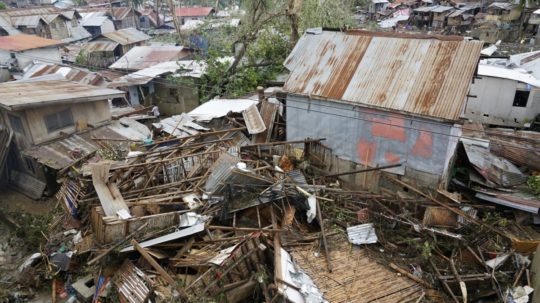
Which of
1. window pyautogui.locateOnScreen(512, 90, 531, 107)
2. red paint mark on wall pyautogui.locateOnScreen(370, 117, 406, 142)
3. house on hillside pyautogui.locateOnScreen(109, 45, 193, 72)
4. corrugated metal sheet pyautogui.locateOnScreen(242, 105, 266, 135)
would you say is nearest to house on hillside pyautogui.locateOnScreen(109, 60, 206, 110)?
house on hillside pyautogui.locateOnScreen(109, 45, 193, 72)

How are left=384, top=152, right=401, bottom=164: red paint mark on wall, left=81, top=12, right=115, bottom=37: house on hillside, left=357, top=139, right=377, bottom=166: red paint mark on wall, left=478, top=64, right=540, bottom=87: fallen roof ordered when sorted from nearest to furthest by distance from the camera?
1. left=384, top=152, right=401, bottom=164: red paint mark on wall
2. left=357, top=139, right=377, bottom=166: red paint mark on wall
3. left=478, top=64, right=540, bottom=87: fallen roof
4. left=81, top=12, right=115, bottom=37: house on hillside

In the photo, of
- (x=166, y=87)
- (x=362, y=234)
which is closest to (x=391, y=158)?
(x=362, y=234)

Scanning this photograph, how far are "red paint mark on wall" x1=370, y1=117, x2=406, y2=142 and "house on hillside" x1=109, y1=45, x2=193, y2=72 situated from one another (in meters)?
23.4

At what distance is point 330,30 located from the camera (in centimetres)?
1463

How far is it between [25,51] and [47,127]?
17472mm

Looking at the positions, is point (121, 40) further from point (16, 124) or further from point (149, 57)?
point (16, 124)

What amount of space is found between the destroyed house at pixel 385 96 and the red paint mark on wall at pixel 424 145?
0.03m

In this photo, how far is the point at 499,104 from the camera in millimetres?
19312

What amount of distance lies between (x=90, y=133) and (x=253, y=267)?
12728 mm

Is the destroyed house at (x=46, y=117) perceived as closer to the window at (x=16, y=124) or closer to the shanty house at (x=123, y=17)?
the window at (x=16, y=124)

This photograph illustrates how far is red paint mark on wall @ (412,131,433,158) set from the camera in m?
11.1

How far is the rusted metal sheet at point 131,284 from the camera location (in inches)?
355

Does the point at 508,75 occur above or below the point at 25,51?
below

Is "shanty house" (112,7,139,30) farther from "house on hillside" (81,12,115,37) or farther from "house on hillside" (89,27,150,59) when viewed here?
"house on hillside" (89,27,150,59)
